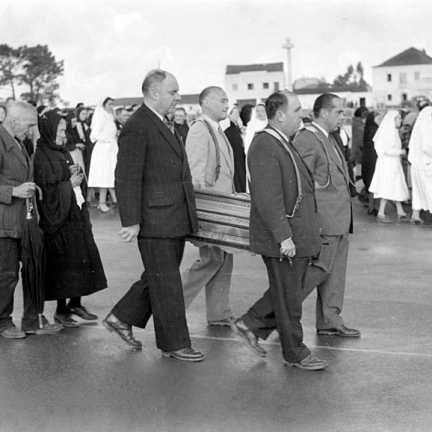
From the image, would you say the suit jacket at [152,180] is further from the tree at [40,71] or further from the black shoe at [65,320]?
the tree at [40,71]

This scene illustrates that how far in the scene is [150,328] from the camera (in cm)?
690

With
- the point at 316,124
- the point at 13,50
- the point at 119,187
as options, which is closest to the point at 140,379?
the point at 119,187

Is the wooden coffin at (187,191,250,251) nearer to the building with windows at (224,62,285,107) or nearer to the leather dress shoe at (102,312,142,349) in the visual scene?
the leather dress shoe at (102,312,142,349)

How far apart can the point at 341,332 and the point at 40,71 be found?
16576 mm

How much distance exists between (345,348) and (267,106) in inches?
71.5

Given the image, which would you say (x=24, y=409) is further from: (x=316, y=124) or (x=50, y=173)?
(x=316, y=124)

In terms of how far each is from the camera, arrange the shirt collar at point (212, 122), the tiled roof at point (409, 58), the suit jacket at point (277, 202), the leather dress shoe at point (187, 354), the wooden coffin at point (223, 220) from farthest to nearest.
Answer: the tiled roof at point (409, 58) → the shirt collar at point (212, 122) → the wooden coffin at point (223, 220) → the leather dress shoe at point (187, 354) → the suit jacket at point (277, 202)

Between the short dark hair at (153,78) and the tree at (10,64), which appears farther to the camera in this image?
the tree at (10,64)

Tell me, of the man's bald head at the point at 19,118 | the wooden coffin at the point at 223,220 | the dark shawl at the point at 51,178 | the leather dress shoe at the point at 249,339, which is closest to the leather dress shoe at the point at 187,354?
the leather dress shoe at the point at 249,339

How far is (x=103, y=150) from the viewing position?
1523cm

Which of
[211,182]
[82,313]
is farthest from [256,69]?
[82,313]

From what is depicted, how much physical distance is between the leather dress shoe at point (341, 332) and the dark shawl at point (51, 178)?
2.20 meters

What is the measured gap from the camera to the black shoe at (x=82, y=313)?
280 inches

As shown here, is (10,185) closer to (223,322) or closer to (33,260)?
(33,260)
